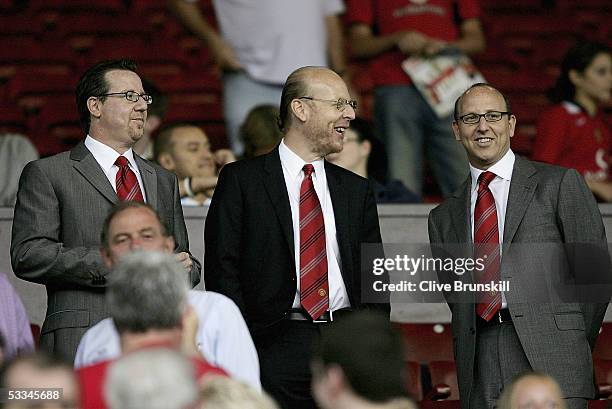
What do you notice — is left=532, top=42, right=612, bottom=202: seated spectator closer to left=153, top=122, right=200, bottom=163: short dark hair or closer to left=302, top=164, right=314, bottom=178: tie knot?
left=153, top=122, right=200, bottom=163: short dark hair

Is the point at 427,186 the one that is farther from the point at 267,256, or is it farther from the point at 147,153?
the point at 267,256

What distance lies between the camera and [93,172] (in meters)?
5.18

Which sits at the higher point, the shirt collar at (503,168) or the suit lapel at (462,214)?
the shirt collar at (503,168)

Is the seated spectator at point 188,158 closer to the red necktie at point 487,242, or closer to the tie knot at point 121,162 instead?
the tie knot at point 121,162

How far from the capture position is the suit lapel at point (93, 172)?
203 inches

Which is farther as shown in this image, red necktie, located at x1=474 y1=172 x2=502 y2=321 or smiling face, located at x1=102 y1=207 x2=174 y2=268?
red necktie, located at x1=474 y1=172 x2=502 y2=321

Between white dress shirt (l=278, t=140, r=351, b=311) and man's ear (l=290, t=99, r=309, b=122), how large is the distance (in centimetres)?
13

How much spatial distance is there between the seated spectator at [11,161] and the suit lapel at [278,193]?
2.25 meters

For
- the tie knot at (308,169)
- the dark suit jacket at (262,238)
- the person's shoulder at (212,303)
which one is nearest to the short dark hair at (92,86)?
the dark suit jacket at (262,238)

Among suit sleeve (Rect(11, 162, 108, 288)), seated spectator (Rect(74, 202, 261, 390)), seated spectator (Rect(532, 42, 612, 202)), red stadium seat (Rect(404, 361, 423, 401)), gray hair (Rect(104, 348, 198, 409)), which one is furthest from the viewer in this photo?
seated spectator (Rect(532, 42, 612, 202))

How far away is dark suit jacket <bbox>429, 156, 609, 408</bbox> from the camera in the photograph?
5.25 metres

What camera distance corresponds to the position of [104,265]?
4.92 meters

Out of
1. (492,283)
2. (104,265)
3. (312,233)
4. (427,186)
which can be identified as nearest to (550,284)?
(492,283)

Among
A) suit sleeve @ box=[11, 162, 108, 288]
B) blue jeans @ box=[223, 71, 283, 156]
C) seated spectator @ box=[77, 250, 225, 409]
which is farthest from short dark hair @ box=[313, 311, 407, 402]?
blue jeans @ box=[223, 71, 283, 156]
